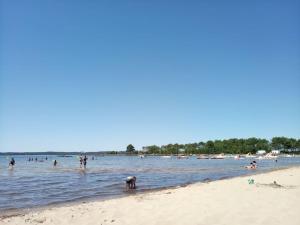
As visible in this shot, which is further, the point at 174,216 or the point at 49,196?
the point at 49,196

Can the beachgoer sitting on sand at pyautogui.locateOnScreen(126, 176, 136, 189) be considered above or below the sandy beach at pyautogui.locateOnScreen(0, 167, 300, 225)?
above

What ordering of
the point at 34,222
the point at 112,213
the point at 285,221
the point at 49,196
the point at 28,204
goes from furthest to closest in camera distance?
the point at 49,196 < the point at 28,204 < the point at 112,213 < the point at 34,222 < the point at 285,221

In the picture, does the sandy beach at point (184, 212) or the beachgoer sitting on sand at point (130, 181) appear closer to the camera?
the sandy beach at point (184, 212)

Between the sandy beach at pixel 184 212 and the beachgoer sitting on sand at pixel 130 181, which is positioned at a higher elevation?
the beachgoer sitting on sand at pixel 130 181

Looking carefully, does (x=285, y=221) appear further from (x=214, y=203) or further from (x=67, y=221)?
(x=67, y=221)

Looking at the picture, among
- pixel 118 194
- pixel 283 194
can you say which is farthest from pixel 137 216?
pixel 118 194

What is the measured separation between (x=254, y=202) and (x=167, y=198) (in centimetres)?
460

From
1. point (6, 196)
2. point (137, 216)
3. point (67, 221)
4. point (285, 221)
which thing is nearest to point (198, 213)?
point (137, 216)

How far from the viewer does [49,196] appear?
23594mm

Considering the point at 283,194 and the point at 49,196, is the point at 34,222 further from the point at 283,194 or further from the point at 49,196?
the point at 283,194

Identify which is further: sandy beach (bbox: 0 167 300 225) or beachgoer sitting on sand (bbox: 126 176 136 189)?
beachgoer sitting on sand (bbox: 126 176 136 189)

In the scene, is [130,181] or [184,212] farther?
[130,181]

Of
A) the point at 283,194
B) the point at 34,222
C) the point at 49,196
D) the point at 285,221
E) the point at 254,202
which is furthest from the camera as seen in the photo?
the point at 49,196

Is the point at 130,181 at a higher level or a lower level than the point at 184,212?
higher
